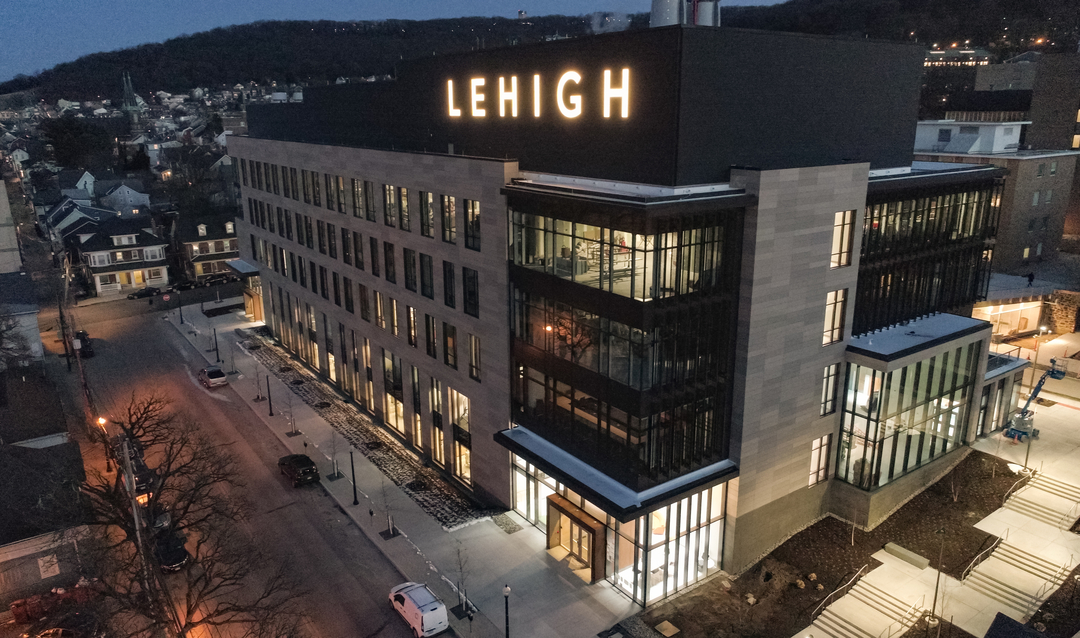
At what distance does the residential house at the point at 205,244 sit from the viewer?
3846 inches

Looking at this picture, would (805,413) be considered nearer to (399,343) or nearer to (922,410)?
(922,410)

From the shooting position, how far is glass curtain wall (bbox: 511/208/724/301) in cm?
2780

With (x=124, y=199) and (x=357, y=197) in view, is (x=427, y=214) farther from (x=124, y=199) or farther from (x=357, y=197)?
(x=124, y=199)

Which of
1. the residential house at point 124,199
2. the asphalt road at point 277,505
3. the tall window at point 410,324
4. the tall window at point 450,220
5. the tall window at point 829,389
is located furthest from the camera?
the residential house at point 124,199

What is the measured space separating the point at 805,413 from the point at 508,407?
51.0 feet

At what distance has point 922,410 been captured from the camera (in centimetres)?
3656

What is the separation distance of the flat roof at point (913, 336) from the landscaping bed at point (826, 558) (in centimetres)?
862

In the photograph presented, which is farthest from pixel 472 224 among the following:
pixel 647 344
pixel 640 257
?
pixel 647 344

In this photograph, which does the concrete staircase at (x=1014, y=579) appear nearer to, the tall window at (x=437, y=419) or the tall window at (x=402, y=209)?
the tall window at (x=437, y=419)

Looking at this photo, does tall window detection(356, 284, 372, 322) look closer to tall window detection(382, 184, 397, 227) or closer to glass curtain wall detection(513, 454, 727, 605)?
tall window detection(382, 184, 397, 227)

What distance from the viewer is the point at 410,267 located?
148 feet

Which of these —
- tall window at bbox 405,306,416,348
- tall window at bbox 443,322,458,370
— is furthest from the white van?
tall window at bbox 405,306,416,348

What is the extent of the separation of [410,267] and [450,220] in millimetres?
6309

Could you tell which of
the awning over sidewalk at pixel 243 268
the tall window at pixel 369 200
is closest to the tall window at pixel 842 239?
the tall window at pixel 369 200
